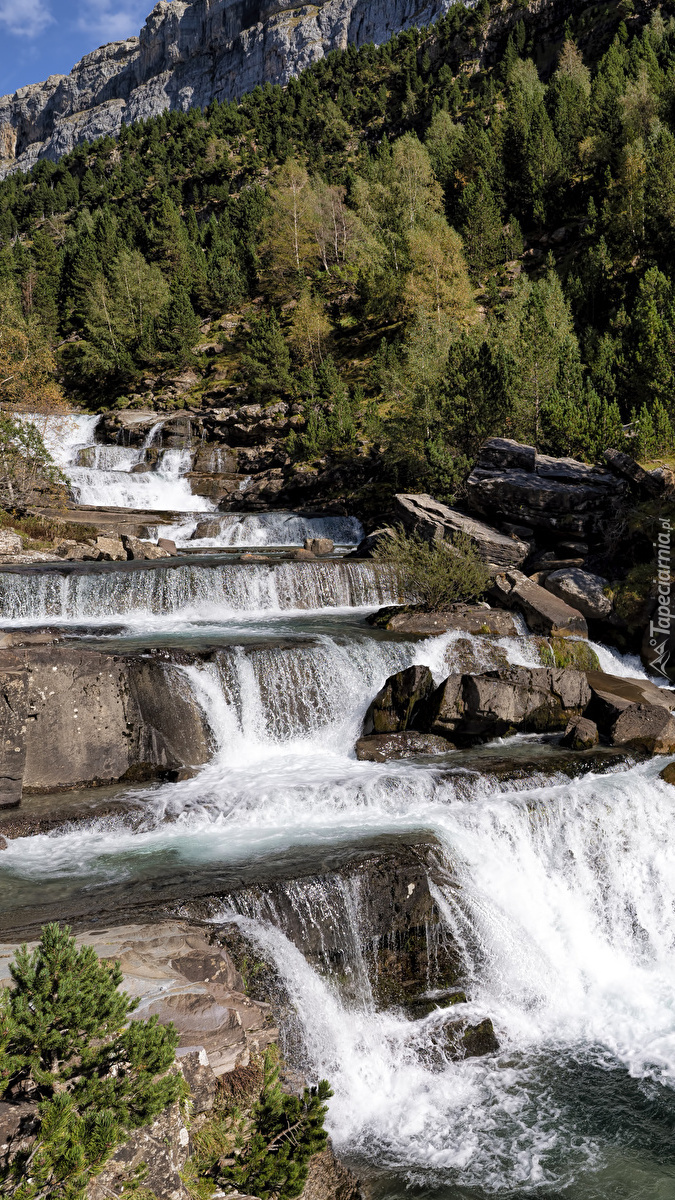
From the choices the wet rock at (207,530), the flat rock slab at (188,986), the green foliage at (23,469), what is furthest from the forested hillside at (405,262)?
the flat rock slab at (188,986)

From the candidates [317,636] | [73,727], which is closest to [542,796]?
[317,636]

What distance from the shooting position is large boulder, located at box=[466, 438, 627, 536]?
25.7 m

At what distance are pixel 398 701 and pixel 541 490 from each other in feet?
47.1

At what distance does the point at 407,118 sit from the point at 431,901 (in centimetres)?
11439

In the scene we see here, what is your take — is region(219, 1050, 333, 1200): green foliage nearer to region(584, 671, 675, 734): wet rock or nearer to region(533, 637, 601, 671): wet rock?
region(584, 671, 675, 734): wet rock

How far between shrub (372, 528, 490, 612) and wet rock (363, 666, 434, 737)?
232 inches

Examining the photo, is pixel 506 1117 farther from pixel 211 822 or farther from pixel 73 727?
pixel 73 727

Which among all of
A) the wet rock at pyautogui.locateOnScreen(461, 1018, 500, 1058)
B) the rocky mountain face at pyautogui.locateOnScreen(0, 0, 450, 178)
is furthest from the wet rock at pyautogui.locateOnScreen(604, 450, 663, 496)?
the rocky mountain face at pyautogui.locateOnScreen(0, 0, 450, 178)

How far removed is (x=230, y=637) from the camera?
→ 18.2 m

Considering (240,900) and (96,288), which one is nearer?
(240,900)

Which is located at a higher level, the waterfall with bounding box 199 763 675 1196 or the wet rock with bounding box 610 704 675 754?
the wet rock with bounding box 610 704 675 754

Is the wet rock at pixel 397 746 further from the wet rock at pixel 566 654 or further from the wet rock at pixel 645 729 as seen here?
the wet rock at pixel 566 654

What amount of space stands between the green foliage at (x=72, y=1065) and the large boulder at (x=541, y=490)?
957 inches

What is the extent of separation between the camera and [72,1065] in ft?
14.0
